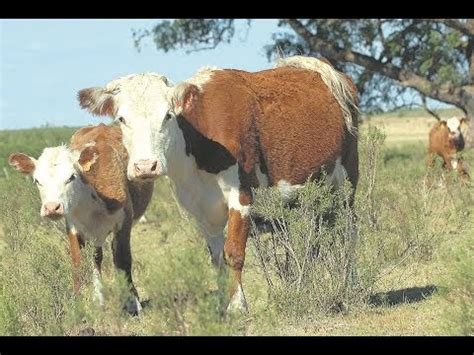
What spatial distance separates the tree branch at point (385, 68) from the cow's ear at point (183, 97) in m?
21.4

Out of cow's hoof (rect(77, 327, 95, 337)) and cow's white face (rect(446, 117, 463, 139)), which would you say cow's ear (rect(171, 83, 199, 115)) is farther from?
Answer: cow's white face (rect(446, 117, 463, 139))

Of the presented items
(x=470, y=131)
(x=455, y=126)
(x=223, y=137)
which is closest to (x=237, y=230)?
(x=223, y=137)

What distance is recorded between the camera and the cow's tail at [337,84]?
1106 centimetres

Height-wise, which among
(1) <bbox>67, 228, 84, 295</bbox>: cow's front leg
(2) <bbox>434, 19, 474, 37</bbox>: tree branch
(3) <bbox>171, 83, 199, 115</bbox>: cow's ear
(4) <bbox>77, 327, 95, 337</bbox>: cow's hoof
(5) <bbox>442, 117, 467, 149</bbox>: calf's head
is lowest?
(5) <bbox>442, 117, 467, 149</bbox>: calf's head

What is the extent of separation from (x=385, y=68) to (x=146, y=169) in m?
22.7

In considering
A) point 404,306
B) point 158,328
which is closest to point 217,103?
point 404,306

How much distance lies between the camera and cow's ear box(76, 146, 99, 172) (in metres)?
10.4

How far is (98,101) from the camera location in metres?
9.19

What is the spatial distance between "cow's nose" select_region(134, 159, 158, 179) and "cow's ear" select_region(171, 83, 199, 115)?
0.74m

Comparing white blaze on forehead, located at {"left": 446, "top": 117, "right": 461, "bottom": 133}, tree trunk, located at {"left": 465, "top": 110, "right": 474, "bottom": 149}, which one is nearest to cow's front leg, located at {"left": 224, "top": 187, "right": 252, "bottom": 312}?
white blaze on forehead, located at {"left": 446, "top": 117, "right": 461, "bottom": 133}

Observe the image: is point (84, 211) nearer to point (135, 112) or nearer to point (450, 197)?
point (135, 112)

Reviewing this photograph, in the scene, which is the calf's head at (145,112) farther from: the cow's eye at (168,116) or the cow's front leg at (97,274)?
the cow's front leg at (97,274)

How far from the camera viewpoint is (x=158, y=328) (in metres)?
6.63

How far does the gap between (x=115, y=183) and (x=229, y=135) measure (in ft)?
6.55
